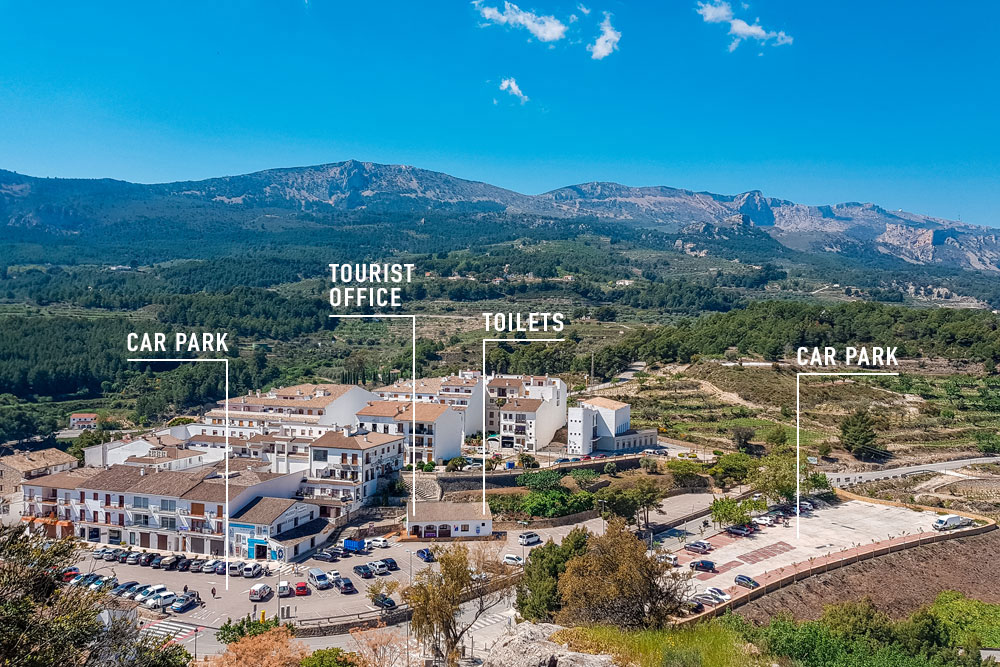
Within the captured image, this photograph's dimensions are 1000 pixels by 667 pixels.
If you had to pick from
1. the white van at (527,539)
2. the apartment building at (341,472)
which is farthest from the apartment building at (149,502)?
the white van at (527,539)

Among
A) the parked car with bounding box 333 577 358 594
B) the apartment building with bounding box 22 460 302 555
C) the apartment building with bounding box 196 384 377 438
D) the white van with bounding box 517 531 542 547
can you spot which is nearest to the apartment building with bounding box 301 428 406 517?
the apartment building with bounding box 22 460 302 555

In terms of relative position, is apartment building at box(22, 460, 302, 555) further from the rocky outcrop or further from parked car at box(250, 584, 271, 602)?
the rocky outcrop

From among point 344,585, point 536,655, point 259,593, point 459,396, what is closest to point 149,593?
point 259,593

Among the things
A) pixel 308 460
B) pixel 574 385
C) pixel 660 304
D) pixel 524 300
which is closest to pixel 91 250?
pixel 524 300

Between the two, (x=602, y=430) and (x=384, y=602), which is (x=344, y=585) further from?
(x=602, y=430)

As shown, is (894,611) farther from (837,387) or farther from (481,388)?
(837,387)

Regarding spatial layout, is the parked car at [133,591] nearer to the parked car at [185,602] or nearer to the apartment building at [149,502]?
the parked car at [185,602]
